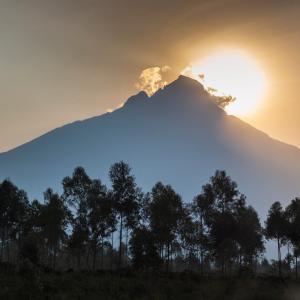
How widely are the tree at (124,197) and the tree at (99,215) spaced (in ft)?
3.39

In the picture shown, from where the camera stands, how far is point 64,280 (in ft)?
110

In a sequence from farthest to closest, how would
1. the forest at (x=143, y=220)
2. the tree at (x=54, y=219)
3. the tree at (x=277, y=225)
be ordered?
the tree at (x=277, y=225) < the tree at (x=54, y=219) < the forest at (x=143, y=220)

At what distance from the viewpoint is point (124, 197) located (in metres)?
58.8

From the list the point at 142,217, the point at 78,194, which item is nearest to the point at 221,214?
the point at 142,217

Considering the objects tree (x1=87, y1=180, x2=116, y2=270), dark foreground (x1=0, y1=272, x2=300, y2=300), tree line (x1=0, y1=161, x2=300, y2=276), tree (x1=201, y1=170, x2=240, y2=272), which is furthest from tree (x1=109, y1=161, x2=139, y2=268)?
dark foreground (x1=0, y1=272, x2=300, y2=300)

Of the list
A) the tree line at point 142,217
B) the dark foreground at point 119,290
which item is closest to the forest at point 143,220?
the tree line at point 142,217

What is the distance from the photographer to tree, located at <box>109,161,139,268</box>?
191 ft

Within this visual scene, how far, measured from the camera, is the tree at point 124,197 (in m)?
58.3

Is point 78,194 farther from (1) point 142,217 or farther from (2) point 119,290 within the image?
(2) point 119,290

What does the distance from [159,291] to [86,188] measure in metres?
33.9

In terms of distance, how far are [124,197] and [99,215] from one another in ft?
12.6

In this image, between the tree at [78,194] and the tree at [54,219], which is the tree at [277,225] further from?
the tree at [54,219]

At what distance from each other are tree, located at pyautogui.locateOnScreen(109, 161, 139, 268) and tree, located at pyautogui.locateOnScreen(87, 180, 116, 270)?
1032 mm

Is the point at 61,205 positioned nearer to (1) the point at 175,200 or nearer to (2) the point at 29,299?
(1) the point at 175,200
